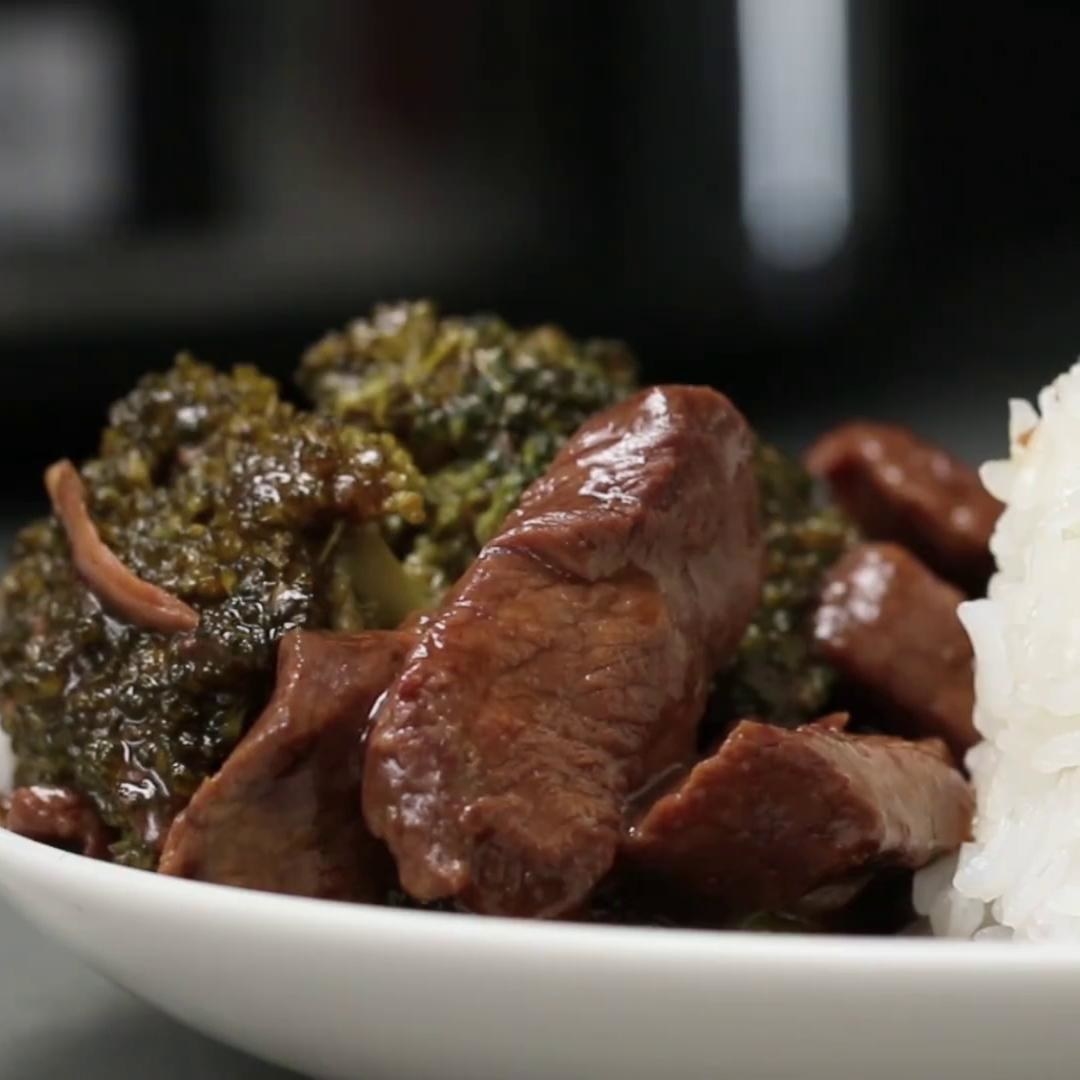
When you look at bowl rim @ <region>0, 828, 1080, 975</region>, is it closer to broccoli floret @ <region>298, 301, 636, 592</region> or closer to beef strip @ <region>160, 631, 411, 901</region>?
beef strip @ <region>160, 631, 411, 901</region>

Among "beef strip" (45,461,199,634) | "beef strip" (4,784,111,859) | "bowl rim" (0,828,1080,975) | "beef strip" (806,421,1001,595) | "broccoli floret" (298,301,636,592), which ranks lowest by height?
"beef strip" (4,784,111,859)

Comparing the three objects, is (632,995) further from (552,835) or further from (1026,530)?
(1026,530)

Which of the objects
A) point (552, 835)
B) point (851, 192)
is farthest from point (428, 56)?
point (552, 835)

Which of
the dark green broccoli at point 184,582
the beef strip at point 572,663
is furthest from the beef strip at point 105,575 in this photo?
the beef strip at point 572,663

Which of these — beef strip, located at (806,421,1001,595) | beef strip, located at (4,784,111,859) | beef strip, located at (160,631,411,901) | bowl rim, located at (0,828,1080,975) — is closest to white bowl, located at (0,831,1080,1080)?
bowl rim, located at (0,828,1080,975)

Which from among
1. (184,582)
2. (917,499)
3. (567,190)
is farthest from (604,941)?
(567,190)

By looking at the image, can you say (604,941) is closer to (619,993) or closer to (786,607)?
(619,993)
